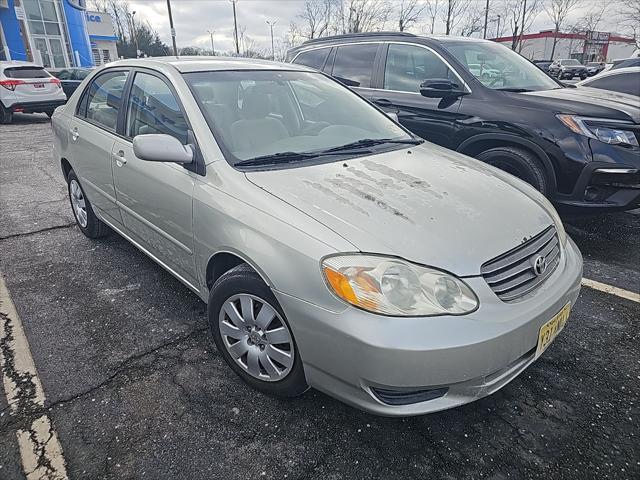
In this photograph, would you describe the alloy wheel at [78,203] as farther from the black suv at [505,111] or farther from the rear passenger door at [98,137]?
the black suv at [505,111]

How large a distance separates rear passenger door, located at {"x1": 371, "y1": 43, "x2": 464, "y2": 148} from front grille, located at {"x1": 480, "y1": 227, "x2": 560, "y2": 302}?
2.65 meters

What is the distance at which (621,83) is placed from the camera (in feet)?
24.2

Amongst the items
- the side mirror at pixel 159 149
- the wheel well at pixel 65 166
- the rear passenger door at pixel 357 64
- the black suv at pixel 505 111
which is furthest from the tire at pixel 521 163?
the wheel well at pixel 65 166

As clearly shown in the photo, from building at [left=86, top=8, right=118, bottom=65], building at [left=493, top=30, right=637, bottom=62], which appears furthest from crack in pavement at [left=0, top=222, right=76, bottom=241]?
building at [left=493, top=30, right=637, bottom=62]

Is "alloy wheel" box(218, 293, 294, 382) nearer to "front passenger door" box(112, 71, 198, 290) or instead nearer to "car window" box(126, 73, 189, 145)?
"front passenger door" box(112, 71, 198, 290)

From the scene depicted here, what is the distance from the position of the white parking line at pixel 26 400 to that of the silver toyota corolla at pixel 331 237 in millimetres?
862

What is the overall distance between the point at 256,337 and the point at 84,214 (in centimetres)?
284

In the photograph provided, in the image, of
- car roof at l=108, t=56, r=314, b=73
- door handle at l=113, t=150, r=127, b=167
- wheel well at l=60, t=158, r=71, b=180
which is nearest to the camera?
car roof at l=108, t=56, r=314, b=73

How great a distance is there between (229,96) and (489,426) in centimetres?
230

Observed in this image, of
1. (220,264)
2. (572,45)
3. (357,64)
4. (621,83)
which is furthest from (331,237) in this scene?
(572,45)

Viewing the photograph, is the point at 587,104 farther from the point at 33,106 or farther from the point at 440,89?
the point at 33,106

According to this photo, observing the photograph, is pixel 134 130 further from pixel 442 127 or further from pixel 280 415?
pixel 442 127

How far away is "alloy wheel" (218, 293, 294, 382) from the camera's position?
6.72 feet

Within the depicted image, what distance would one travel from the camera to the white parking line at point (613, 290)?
10.4 feet
